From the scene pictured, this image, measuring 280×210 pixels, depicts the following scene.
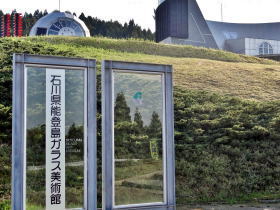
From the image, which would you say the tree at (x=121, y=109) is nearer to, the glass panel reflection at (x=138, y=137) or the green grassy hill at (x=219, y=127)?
the glass panel reflection at (x=138, y=137)

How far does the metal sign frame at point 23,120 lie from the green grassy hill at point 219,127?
2356 mm

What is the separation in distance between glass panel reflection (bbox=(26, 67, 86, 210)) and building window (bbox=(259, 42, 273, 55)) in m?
34.5

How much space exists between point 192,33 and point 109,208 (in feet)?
97.9

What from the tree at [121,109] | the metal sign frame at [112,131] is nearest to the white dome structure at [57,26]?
the metal sign frame at [112,131]

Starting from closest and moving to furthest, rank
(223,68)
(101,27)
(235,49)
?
(223,68), (235,49), (101,27)

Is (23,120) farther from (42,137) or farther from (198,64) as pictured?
(198,64)

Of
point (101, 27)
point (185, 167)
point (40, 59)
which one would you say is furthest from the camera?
point (101, 27)

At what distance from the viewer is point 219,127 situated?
12.3 metres

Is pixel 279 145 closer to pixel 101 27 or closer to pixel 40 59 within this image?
pixel 40 59

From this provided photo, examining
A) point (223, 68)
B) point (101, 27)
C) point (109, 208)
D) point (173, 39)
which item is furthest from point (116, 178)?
point (101, 27)

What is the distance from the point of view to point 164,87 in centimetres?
745

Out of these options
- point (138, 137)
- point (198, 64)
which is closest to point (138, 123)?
point (138, 137)

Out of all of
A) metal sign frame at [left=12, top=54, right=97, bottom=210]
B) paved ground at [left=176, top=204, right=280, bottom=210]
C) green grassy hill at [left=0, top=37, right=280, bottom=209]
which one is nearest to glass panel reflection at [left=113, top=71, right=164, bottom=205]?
metal sign frame at [left=12, top=54, right=97, bottom=210]

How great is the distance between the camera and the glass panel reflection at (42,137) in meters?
6.39
